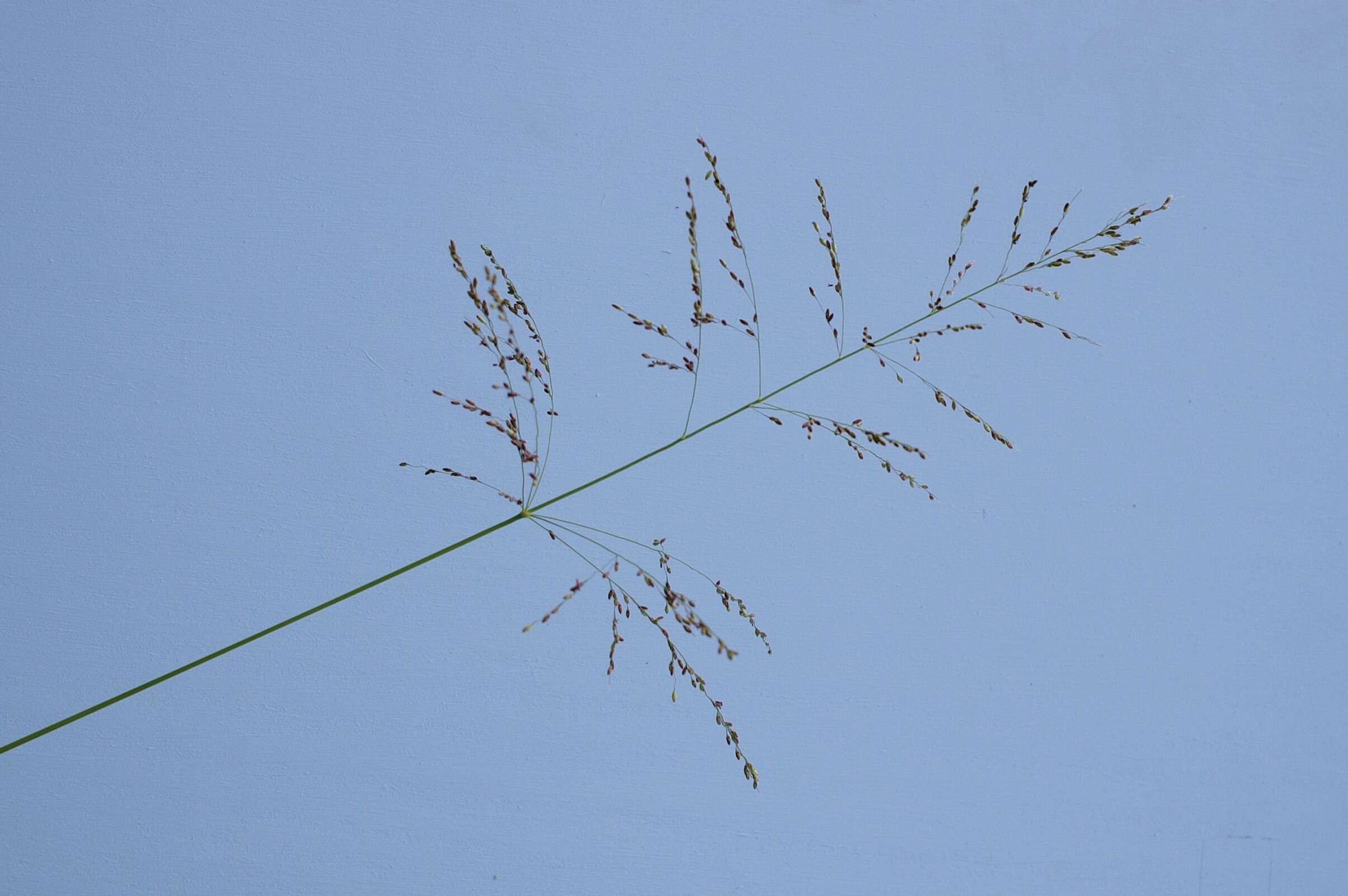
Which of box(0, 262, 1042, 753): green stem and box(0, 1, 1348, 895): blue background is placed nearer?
box(0, 262, 1042, 753): green stem


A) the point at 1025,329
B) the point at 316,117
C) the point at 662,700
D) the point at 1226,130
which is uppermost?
the point at 316,117

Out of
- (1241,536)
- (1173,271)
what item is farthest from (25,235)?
(1241,536)

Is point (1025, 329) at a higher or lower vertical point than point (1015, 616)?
higher

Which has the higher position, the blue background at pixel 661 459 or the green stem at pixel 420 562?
the blue background at pixel 661 459

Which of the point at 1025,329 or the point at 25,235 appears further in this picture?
the point at 1025,329

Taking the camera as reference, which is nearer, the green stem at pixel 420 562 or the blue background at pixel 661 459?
the green stem at pixel 420 562

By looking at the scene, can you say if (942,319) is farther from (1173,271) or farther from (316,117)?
(316,117)

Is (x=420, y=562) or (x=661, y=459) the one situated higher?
(x=661, y=459)

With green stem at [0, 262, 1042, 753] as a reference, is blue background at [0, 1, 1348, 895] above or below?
above
